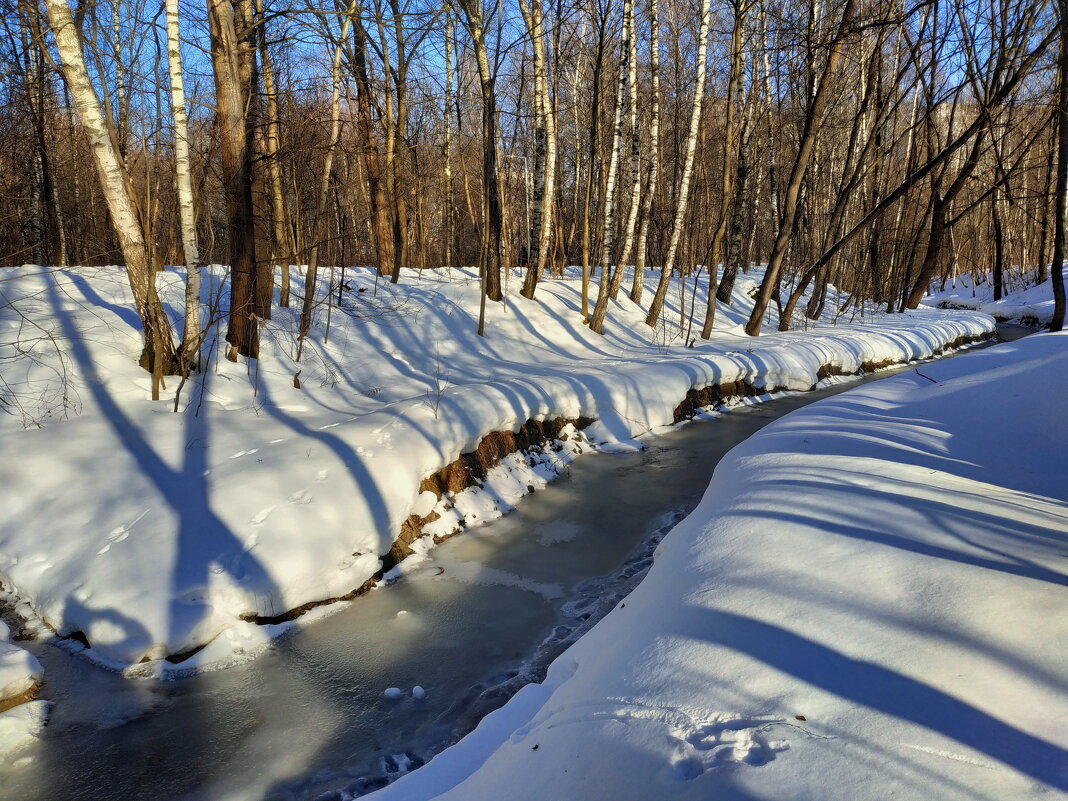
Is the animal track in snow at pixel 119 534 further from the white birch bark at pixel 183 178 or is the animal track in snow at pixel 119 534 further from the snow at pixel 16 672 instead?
the white birch bark at pixel 183 178

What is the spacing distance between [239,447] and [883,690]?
583 cm

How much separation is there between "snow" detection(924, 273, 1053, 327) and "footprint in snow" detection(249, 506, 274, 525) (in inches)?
988

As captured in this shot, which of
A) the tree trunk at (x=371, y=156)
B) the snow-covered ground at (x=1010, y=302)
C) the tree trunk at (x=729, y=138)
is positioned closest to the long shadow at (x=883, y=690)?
the tree trunk at (x=371, y=156)

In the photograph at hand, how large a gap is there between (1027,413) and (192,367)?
8849mm

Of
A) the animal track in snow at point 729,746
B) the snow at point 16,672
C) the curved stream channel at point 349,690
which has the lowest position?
the curved stream channel at point 349,690

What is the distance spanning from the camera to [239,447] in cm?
631

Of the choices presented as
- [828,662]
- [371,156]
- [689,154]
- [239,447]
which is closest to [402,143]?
[371,156]

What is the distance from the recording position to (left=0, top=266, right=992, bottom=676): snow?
4637 mm

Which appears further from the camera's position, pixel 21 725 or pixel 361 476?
pixel 361 476

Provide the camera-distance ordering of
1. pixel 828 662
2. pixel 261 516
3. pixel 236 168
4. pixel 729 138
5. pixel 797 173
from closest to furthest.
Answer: pixel 828 662
pixel 261 516
pixel 236 168
pixel 729 138
pixel 797 173

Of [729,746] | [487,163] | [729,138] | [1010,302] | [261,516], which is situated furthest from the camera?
[1010,302]

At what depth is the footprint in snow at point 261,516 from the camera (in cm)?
521

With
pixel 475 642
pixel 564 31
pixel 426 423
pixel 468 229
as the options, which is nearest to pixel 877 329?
pixel 564 31

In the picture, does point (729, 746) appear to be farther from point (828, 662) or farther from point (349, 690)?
point (349, 690)
